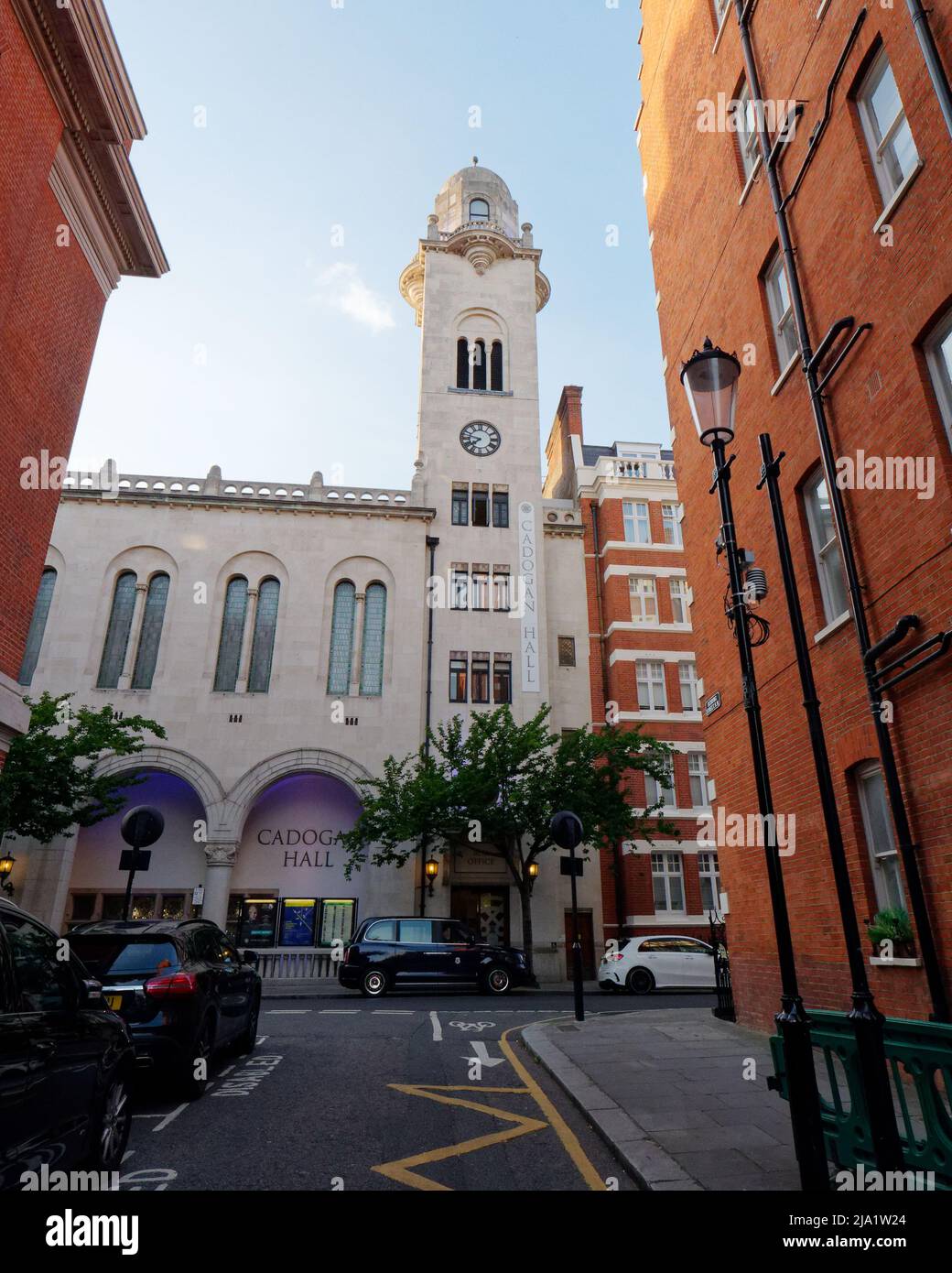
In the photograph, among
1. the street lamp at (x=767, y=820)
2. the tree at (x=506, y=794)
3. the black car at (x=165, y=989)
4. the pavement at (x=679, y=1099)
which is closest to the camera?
the street lamp at (x=767, y=820)

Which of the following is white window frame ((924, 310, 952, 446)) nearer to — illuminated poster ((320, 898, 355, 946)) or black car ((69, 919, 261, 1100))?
black car ((69, 919, 261, 1100))

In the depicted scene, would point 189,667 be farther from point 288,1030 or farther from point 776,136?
point 776,136

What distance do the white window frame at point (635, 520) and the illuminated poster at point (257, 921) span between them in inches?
764

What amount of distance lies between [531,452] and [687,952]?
66.3 ft

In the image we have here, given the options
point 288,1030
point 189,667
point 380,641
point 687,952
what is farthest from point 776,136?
point 189,667

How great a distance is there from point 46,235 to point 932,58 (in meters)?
11.2

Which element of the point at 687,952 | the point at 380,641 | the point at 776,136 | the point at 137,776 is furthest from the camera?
the point at 380,641

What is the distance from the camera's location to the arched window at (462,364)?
34.2 m

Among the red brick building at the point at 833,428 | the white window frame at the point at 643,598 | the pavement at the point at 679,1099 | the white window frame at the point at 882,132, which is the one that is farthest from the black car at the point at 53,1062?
the white window frame at the point at 643,598

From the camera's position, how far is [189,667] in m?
27.5

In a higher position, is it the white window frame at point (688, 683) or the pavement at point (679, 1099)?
the white window frame at point (688, 683)

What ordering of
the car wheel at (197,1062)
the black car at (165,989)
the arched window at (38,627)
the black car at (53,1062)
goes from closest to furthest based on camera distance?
the black car at (53,1062)
the black car at (165,989)
the car wheel at (197,1062)
the arched window at (38,627)

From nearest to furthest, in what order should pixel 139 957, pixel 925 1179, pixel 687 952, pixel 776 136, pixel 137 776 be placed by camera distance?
pixel 925 1179 < pixel 139 957 < pixel 776 136 < pixel 687 952 < pixel 137 776

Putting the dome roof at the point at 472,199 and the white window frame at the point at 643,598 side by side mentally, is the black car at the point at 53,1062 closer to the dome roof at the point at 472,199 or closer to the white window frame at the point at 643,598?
the white window frame at the point at 643,598
